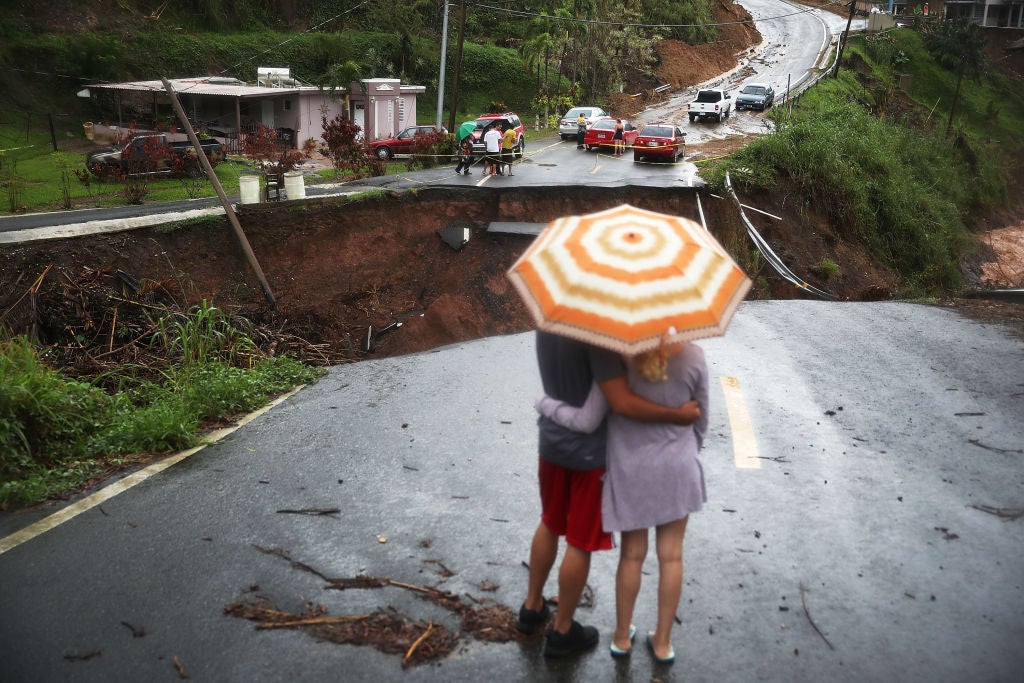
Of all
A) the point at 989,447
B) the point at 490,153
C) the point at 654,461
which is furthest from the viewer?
the point at 490,153

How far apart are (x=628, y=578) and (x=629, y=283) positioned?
1.32 meters

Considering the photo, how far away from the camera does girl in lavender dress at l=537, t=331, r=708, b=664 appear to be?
11.6 feet

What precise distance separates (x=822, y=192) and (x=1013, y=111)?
45775mm

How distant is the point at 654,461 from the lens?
141 inches

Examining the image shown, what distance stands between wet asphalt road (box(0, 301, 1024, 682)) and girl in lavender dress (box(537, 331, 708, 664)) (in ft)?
2.03

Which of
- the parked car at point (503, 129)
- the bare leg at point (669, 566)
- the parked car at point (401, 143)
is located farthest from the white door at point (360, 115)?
the bare leg at point (669, 566)

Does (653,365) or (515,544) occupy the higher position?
(653,365)

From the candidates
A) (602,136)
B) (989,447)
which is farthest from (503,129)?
(989,447)

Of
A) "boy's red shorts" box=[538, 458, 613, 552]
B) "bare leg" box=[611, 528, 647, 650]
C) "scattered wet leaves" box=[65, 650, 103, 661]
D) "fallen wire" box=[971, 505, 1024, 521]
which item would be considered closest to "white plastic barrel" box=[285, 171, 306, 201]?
"scattered wet leaves" box=[65, 650, 103, 661]

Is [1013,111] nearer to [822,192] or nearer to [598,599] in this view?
[822,192]

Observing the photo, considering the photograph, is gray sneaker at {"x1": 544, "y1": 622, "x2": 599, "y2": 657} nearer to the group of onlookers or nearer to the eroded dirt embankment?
the eroded dirt embankment

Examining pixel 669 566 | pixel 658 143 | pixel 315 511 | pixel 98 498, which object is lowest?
pixel 658 143

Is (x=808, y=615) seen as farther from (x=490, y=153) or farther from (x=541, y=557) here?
(x=490, y=153)

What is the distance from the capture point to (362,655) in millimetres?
3979
